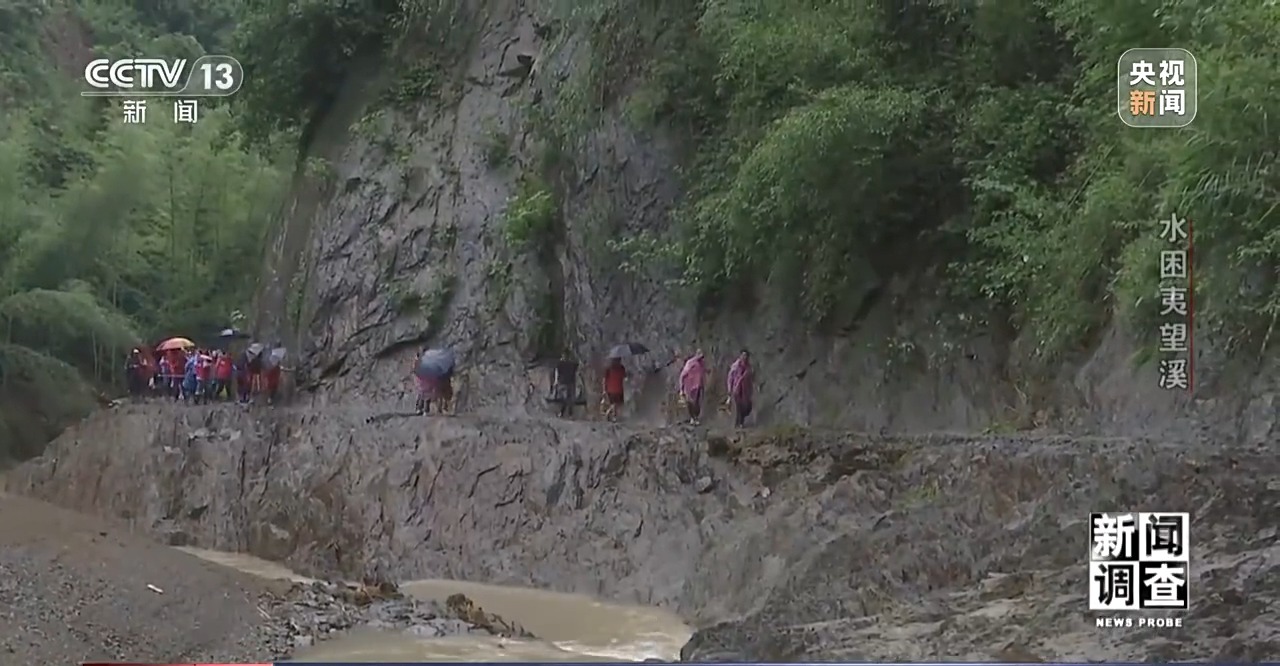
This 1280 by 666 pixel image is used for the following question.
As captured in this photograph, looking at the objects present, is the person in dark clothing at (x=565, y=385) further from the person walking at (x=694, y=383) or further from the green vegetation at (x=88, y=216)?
the green vegetation at (x=88, y=216)

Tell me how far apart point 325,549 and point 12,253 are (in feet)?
3.57

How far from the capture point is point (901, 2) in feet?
11.5

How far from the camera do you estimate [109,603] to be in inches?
108

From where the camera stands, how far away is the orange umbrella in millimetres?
3006

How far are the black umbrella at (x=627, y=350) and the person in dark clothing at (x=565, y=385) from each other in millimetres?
146

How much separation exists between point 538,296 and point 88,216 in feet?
4.16

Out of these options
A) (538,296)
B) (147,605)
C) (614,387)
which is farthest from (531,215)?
(147,605)

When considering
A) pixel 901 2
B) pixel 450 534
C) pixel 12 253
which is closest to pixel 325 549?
pixel 450 534

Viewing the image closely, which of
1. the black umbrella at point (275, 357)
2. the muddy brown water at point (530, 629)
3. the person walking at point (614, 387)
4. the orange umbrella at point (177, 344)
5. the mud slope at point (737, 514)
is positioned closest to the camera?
the mud slope at point (737, 514)

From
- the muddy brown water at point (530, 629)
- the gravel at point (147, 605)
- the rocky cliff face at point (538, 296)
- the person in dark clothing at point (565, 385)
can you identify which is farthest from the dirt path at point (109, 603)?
Answer: the person in dark clothing at point (565, 385)

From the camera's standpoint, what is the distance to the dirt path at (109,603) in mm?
2684

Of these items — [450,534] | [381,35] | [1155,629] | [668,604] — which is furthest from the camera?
[381,35]

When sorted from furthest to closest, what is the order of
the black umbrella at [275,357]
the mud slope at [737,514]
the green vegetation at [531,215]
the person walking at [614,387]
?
the green vegetation at [531,215] → the person walking at [614,387] → the black umbrella at [275,357] → the mud slope at [737,514]

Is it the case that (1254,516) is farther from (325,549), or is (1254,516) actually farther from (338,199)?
(338,199)
